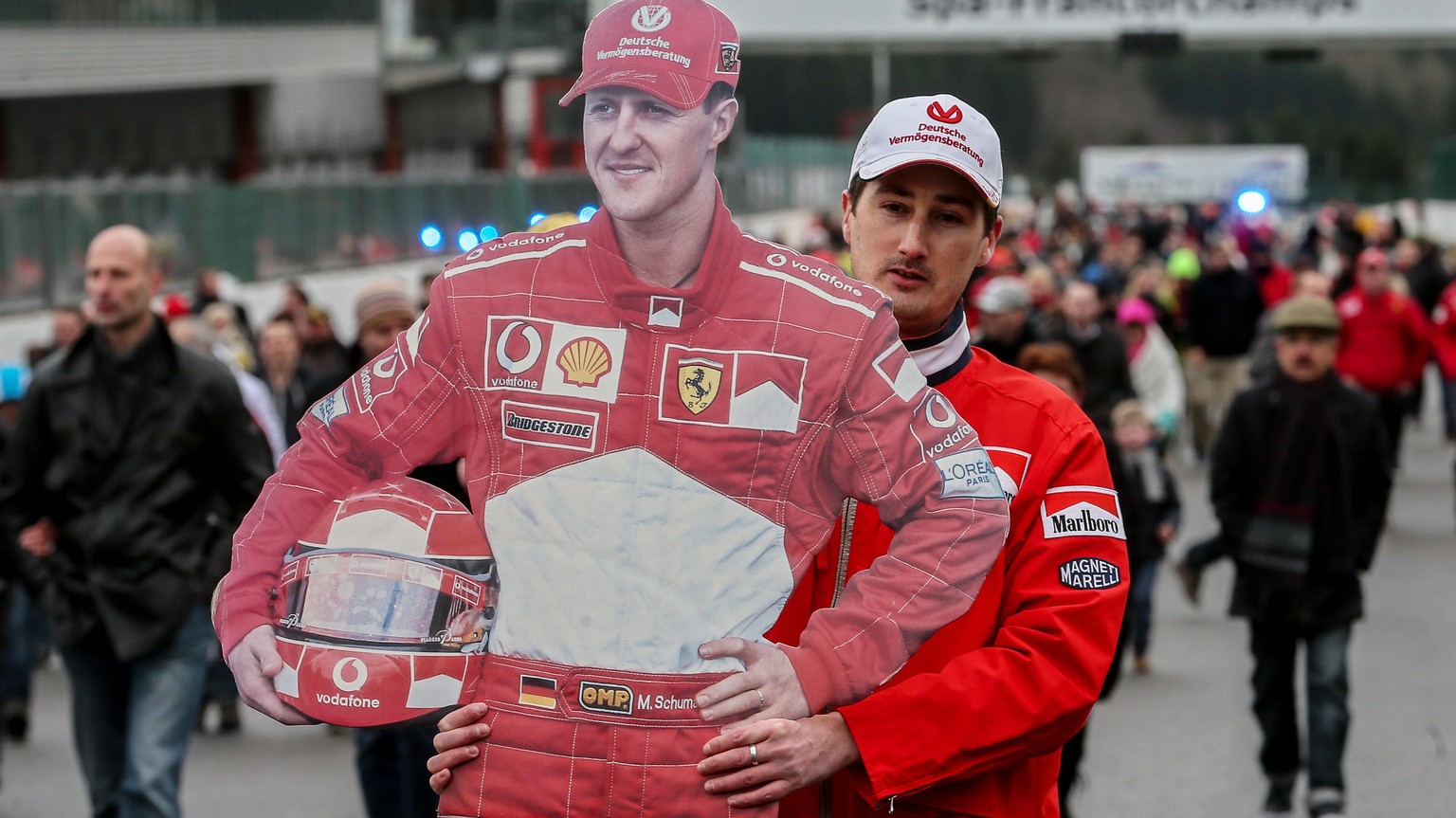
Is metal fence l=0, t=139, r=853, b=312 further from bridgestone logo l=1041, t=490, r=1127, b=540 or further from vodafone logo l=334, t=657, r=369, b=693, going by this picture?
vodafone logo l=334, t=657, r=369, b=693

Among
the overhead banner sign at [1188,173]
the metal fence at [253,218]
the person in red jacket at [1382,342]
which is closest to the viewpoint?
the person in red jacket at [1382,342]

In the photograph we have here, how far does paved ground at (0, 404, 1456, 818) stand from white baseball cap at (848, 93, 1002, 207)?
535 centimetres

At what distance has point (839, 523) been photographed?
136 inches

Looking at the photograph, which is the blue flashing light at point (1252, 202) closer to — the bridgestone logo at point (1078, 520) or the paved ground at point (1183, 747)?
the paved ground at point (1183, 747)

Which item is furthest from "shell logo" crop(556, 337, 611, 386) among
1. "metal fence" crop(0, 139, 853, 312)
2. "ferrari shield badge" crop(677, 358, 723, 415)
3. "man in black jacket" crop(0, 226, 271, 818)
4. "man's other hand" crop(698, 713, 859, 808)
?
"metal fence" crop(0, 139, 853, 312)

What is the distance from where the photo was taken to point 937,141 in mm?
3539

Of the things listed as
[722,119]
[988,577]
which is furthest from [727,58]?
[988,577]

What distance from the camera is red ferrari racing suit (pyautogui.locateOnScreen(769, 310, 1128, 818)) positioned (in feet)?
10.8

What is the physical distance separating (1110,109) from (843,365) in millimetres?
84836

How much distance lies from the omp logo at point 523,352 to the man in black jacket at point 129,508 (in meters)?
3.98

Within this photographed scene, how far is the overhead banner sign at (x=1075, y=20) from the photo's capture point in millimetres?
41531

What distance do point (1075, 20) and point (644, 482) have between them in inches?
1574

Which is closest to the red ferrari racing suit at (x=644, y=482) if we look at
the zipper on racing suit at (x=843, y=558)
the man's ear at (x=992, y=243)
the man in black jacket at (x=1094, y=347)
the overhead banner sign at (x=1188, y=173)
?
the zipper on racing suit at (x=843, y=558)

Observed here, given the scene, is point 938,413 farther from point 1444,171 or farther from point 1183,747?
point 1444,171
